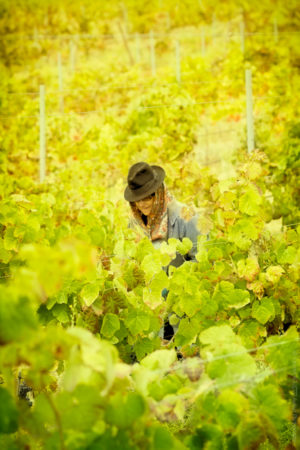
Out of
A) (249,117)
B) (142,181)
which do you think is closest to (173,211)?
(142,181)

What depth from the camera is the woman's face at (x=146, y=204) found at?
310 centimetres

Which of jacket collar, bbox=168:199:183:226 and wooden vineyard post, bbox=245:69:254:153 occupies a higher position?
wooden vineyard post, bbox=245:69:254:153

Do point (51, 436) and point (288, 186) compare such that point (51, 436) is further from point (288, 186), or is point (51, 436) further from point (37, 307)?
point (288, 186)

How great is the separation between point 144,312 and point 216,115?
18.9ft

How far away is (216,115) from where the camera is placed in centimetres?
750

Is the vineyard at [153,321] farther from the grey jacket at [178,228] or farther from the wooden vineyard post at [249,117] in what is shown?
the grey jacket at [178,228]

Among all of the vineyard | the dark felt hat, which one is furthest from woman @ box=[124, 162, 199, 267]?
the vineyard

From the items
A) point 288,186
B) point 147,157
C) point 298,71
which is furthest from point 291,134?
point 298,71

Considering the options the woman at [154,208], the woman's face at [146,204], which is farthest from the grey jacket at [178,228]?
the woman's face at [146,204]

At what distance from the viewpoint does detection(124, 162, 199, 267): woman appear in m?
3.04

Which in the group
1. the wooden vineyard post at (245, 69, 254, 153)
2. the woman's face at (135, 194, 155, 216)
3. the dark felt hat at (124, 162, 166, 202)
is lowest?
the woman's face at (135, 194, 155, 216)

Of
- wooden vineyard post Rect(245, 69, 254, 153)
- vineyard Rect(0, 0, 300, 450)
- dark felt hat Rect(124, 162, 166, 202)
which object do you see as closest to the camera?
vineyard Rect(0, 0, 300, 450)

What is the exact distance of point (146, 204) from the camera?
312 centimetres

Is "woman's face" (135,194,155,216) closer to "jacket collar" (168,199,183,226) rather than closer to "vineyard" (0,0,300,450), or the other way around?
"jacket collar" (168,199,183,226)
